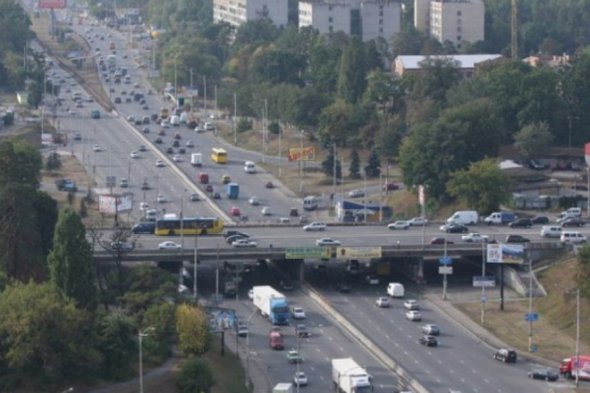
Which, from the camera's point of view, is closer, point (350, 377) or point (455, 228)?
point (350, 377)

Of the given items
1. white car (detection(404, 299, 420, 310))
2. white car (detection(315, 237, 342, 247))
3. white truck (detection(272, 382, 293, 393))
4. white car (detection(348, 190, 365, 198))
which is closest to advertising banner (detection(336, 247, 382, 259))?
white car (detection(315, 237, 342, 247))

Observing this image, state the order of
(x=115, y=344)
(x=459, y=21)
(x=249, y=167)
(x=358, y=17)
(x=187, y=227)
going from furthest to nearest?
(x=358, y=17) < (x=459, y=21) < (x=249, y=167) < (x=187, y=227) < (x=115, y=344)

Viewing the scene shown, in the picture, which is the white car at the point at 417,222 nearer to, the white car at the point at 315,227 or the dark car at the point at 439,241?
the white car at the point at 315,227

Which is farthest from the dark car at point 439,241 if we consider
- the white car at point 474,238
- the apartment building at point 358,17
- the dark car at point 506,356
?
the apartment building at point 358,17

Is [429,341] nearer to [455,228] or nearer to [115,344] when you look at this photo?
[115,344]

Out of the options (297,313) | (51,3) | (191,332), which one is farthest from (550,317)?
(51,3)

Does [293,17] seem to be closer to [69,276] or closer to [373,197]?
[373,197]

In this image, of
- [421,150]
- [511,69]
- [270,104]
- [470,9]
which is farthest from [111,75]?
[421,150]
